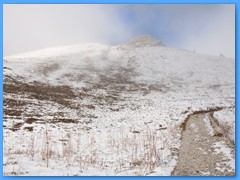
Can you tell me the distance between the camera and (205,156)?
684 cm

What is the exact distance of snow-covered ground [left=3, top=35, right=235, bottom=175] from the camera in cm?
633

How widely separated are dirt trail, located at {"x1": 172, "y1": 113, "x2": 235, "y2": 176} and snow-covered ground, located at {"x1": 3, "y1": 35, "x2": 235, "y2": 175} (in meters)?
0.30

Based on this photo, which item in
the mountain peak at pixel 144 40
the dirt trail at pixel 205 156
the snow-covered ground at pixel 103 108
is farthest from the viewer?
the mountain peak at pixel 144 40

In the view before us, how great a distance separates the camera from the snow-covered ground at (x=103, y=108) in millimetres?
6332

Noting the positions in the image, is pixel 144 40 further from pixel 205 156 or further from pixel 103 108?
pixel 205 156

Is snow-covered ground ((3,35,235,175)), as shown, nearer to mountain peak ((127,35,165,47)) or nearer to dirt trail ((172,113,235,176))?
dirt trail ((172,113,235,176))

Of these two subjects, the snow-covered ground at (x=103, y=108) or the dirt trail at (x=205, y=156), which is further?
the snow-covered ground at (x=103, y=108)

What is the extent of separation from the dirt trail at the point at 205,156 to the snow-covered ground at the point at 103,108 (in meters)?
0.30

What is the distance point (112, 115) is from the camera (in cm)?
1348

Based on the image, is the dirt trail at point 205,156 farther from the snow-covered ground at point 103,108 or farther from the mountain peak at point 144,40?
the mountain peak at point 144,40

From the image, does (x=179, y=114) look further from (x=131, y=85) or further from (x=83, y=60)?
(x=83, y=60)

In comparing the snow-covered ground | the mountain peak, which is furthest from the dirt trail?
the mountain peak

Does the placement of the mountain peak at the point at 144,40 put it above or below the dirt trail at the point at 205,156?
above

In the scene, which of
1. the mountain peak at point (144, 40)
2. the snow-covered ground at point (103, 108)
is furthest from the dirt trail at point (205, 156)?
the mountain peak at point (144, 40)
